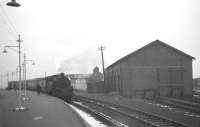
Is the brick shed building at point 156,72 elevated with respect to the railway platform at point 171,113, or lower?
elevated

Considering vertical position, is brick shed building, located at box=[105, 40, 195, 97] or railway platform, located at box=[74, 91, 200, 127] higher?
brick shed building, located at box=[105, 40, 195, 97]

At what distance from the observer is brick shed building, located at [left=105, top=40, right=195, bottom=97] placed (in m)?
38.2

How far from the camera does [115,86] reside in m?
46.2

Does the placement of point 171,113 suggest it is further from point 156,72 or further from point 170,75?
point 170,75

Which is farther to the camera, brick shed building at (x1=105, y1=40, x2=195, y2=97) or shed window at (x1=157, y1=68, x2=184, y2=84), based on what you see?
shed window at (x1=157, y1=68, x2=184, y2=84)

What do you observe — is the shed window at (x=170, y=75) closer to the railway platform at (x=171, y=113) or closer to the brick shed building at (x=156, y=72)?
the brick shed building at (x=156, y=72)

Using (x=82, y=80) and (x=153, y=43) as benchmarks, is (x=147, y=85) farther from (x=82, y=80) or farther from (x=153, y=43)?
(x=82, y=80)

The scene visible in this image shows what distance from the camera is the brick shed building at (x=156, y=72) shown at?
38188 millimetres

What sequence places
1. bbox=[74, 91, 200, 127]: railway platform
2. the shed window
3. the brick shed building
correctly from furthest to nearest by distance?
the shed window < the brick shed building < bbox=[74, 91, 200, 127]: railway platform

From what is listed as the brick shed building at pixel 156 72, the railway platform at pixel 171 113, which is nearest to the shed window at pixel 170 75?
the brick shed building at pixel 156 72

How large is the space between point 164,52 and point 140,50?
3.39 metres

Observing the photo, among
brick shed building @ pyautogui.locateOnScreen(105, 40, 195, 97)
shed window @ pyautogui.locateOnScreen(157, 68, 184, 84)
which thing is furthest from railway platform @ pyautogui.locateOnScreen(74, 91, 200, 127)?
shed window @ pyautogui.locateOnScreen(157, 68, 184, 84)

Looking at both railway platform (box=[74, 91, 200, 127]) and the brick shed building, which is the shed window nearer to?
the brick shed building

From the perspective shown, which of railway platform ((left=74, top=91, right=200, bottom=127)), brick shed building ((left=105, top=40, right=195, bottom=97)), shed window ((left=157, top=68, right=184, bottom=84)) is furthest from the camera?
shed window ((left=157, top=68, right=184, bottom=84))
